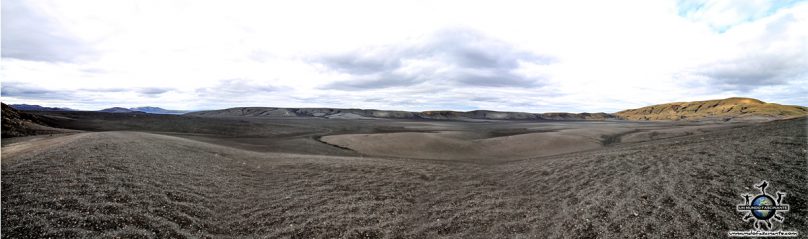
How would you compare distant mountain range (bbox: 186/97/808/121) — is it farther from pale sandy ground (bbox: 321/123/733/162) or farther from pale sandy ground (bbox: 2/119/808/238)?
pale sandy ground (bbox: 2/119/808/238)

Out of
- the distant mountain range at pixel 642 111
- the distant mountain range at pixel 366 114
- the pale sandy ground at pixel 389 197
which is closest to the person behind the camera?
the pale sandy ground at pixel 389 197

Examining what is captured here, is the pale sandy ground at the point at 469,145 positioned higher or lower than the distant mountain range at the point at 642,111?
lower

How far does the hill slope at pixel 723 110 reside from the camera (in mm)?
98375

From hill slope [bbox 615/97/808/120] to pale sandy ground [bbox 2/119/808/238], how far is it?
372 feet

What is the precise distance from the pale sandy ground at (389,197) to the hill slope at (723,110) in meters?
114

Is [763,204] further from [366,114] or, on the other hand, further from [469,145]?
[366,114]

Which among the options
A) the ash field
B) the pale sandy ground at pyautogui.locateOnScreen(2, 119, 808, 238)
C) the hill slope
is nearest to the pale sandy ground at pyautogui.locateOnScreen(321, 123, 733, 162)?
the ash field

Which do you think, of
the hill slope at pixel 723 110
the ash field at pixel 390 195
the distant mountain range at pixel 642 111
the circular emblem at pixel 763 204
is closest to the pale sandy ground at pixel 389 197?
the ash field at pixel 390 195

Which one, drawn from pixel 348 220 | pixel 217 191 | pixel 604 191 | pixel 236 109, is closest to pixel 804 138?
pixel 604 191

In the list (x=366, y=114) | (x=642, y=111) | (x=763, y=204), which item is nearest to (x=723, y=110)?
(x=642, y=111)

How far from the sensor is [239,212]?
28.5 ft

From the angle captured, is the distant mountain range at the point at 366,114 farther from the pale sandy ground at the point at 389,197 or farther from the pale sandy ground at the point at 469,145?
the pale sandy ground at the point at 389,197

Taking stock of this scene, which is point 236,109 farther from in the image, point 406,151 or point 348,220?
point 348,220

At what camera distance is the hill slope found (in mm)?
98375
